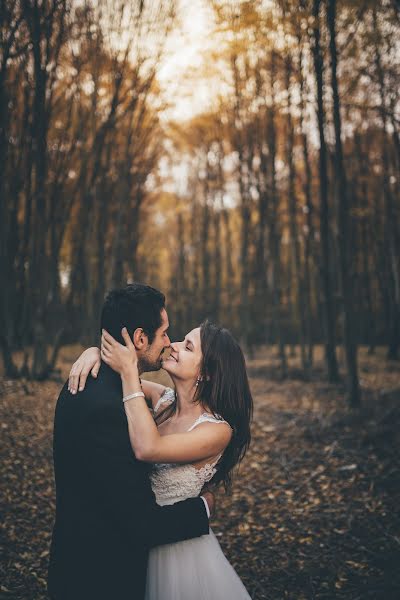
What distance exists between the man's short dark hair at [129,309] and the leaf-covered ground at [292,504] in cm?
234

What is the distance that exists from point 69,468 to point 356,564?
2.80m

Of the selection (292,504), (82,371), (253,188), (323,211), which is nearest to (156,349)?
(82,371)

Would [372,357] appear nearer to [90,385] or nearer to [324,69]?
[324,69]

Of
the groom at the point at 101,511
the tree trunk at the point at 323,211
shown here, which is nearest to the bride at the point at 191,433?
the groom at the point at 101,511

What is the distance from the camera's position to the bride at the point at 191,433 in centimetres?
198

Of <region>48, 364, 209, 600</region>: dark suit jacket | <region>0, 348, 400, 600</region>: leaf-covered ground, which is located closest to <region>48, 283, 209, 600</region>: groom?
<region>48, 364, 209, 600</region>: dark suit jacket

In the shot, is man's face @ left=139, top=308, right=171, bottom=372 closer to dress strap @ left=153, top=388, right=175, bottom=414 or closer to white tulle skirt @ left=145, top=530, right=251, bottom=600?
dress strap @ left=153, top=388, right=175, bottom=414

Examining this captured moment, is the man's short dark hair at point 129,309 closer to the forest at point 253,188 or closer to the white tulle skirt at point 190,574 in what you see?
the white tulle skirt at point 190,574

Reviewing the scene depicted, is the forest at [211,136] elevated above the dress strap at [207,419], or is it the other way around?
the forest at [211,136]

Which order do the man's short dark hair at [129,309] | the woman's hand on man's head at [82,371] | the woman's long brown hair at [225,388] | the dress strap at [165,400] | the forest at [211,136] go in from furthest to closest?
the forest at [211,136]
the dress strap at [165,400]
the woman's long brown hair at [225,388]
the man's short dark hair at [129,309]
the woman's hand on man's head at [82,371]

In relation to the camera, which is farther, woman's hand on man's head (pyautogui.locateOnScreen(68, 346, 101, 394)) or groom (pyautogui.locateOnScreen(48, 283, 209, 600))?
woman's hand on man's head (pyautogui.locateOnScreen(68, 346, 101, 394))

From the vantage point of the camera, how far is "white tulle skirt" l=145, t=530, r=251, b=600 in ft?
6.59

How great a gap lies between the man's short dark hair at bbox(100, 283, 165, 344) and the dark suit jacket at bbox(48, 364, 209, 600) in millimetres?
374

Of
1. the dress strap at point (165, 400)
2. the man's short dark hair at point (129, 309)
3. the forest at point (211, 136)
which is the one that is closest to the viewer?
the man's short dark hair at point (129, 309)
